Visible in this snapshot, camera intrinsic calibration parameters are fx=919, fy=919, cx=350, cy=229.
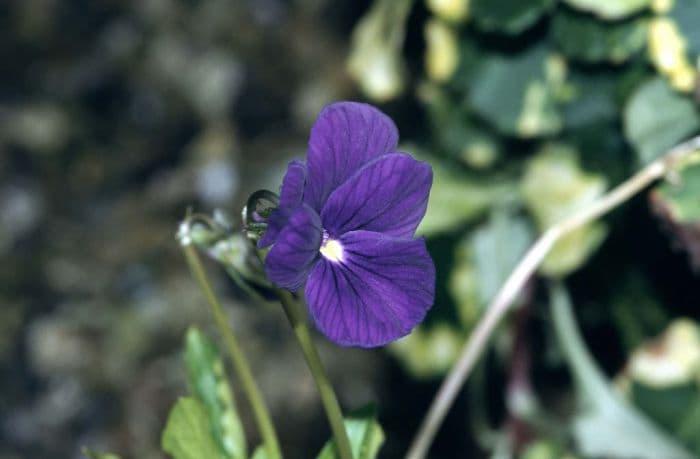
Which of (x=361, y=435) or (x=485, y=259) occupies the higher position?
(x=485, y=259)

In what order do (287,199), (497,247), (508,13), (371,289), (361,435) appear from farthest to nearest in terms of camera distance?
(497,247)
(508,13)
(361,435)
(371,289)
(287,199)

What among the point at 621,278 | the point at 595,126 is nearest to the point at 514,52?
the point at 595,126

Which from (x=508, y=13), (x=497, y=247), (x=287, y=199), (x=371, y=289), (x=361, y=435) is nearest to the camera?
(x=287, y=199)

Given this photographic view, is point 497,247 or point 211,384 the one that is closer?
point 211,384

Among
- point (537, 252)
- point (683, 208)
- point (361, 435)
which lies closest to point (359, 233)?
point (361, 435)

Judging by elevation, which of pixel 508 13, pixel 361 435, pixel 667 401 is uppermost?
pixel 508 13

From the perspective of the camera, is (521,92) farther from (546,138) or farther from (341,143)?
(341,143)

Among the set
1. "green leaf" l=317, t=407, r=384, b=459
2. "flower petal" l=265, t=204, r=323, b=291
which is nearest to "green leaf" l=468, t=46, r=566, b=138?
"green leaf" l=317, t=407, r=384, b=459
